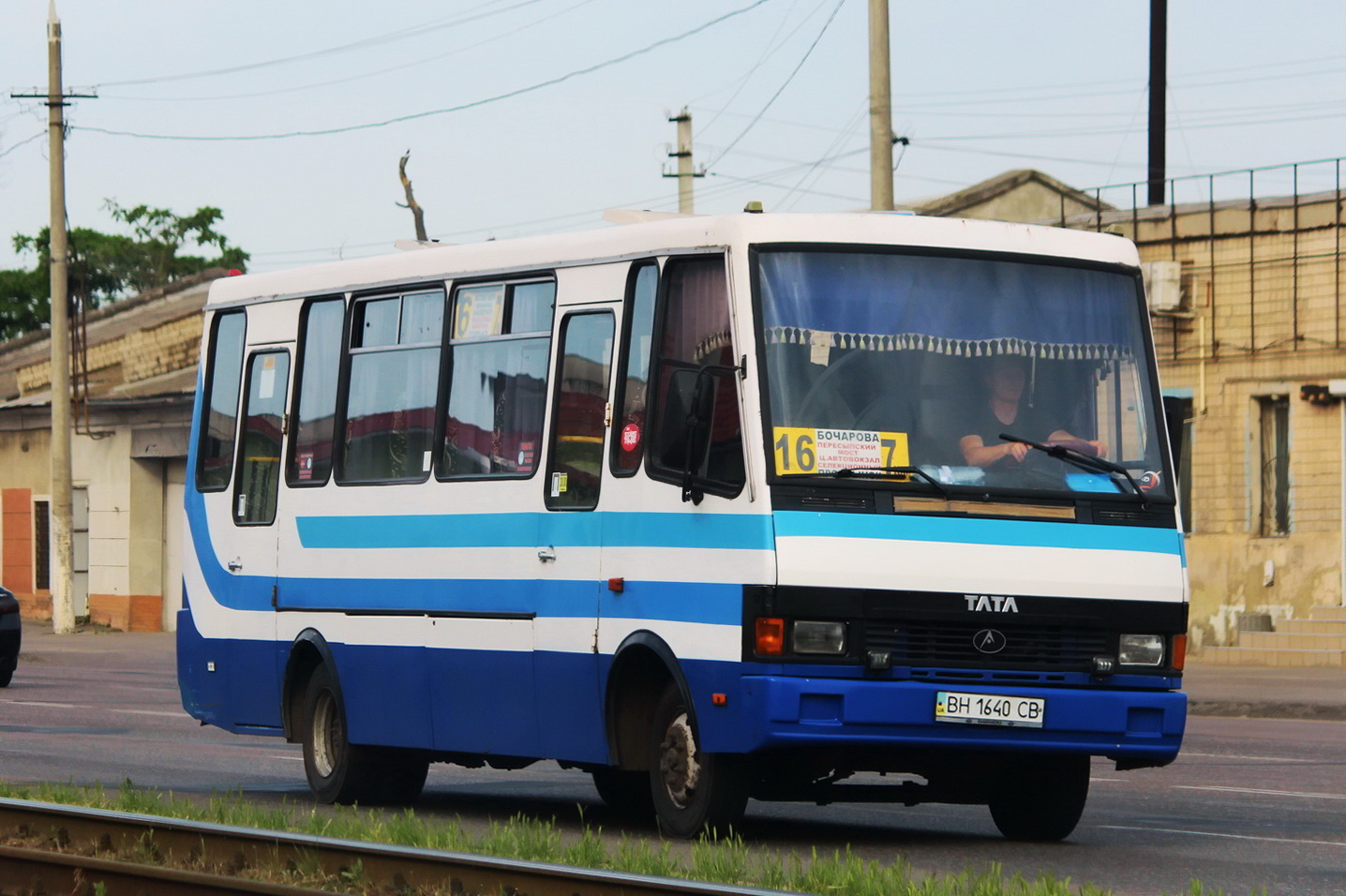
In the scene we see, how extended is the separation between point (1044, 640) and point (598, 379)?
258 cm

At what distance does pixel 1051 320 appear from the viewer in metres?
11.2

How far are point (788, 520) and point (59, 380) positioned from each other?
32.9 metres

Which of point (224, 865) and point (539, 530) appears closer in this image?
point (224, 865)

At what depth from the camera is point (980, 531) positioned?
34.7 feet

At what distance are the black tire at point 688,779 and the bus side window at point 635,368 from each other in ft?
3.81

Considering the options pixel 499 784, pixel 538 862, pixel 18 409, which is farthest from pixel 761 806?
pixel 18 409

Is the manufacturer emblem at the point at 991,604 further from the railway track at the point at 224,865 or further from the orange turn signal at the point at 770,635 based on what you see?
the railway track at the point at 224,865

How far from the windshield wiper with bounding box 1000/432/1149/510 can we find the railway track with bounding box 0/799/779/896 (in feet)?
11.1

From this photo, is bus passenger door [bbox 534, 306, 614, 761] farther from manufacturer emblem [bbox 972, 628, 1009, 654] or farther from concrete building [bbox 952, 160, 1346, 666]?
concrete building [bbox 952, 160, 1346, 666]

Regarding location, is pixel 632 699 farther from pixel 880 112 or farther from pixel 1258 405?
pixel 1258 405

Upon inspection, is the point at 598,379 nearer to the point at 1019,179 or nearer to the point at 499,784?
the point at 499,784

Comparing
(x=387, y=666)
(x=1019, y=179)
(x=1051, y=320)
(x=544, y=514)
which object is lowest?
(x=387, y=666)

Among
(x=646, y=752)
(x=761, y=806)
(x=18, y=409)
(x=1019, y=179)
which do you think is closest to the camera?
(x=646, y=752)

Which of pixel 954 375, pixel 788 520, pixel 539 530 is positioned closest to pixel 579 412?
pixel 539 530
